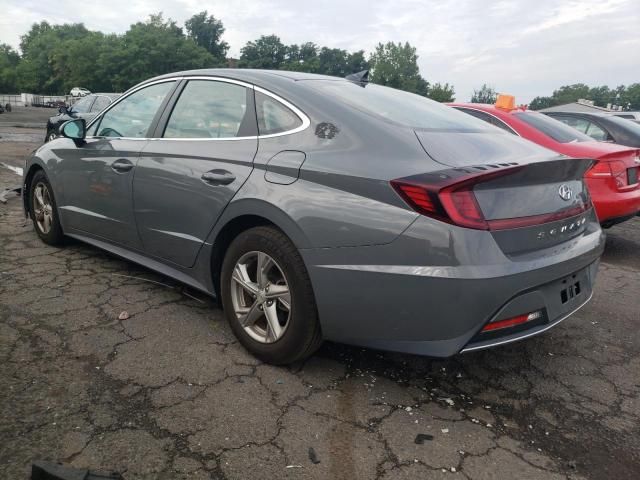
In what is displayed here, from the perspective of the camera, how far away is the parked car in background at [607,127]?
654 centimetres

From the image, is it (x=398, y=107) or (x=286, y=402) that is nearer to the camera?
(x=286, y=402)

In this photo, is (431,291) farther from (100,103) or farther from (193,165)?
(100,103)

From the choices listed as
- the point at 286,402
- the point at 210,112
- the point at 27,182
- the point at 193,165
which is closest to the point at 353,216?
the point at 286,402

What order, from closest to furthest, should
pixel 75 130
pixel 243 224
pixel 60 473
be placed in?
1. pixel 60 473
2. pixel 243 224
3. pixel 75 130

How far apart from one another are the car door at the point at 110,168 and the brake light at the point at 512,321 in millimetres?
2357

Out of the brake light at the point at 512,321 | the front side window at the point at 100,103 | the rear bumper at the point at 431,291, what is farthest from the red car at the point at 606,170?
the front side window at the point at 100,103

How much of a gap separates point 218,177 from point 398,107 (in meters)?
1.07

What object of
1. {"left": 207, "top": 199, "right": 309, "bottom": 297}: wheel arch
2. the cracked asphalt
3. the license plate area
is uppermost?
{"left": 207, "top": 199, "right": 309, "bottom": 297}: wheel arch

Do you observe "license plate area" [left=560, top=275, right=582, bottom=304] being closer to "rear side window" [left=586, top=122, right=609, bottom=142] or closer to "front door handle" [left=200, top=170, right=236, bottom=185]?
"front door handle" [left=200, top=170, right=236, bottom=185]

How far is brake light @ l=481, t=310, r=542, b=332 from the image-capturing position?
216 cm

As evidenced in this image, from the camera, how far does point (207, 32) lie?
11044 cm

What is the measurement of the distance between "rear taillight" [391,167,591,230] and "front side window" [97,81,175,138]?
2.05 m

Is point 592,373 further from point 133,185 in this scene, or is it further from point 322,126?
point 133,185

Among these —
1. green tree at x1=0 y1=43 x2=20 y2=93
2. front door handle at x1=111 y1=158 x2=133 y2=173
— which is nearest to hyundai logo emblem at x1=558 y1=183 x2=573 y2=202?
front door handle at x1=111 y1=158 x2=133 y2=173
